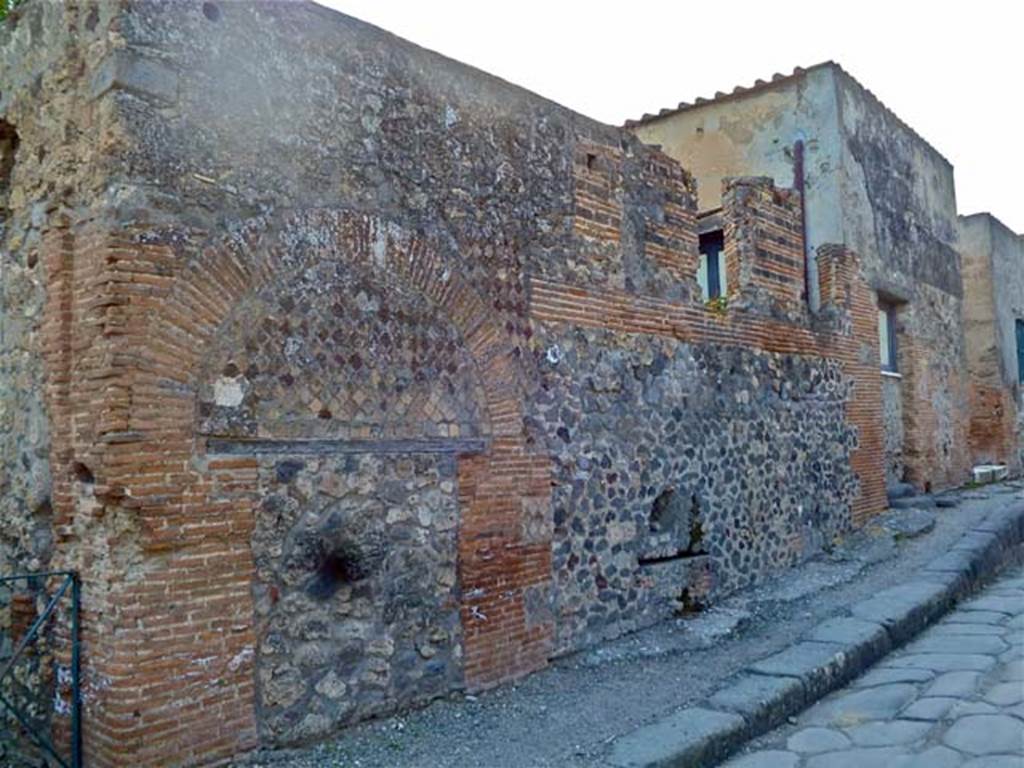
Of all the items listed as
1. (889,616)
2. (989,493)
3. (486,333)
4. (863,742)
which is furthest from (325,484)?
(989,493)

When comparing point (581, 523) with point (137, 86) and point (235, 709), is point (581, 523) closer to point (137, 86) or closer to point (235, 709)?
point (235, 709)

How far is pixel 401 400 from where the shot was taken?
4.78 metres

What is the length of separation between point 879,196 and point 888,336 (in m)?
1.86

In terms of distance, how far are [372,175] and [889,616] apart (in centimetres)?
454

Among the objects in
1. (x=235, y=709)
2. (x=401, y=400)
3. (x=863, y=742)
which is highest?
(x=401, y=400)

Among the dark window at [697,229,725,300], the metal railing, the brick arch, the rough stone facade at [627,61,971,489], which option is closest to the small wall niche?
the brick arch

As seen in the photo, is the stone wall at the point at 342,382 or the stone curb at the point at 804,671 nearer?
the stone wall at the point at 342,382

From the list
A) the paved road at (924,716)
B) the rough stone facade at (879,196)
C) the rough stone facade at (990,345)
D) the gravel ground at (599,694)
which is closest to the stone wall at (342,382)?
the gravel ground at (599,694)

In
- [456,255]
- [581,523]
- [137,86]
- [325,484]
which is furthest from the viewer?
[581,523]

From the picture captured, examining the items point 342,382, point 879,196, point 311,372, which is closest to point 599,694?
point 342,382

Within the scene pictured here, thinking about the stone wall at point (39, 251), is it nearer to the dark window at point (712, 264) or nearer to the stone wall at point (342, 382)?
the stone wall at point (342, 382)

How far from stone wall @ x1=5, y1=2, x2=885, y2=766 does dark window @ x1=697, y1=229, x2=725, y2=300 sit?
8.97 feet

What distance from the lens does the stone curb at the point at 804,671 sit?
4137 millimetres

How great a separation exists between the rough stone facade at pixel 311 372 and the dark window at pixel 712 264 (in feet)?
10.2
